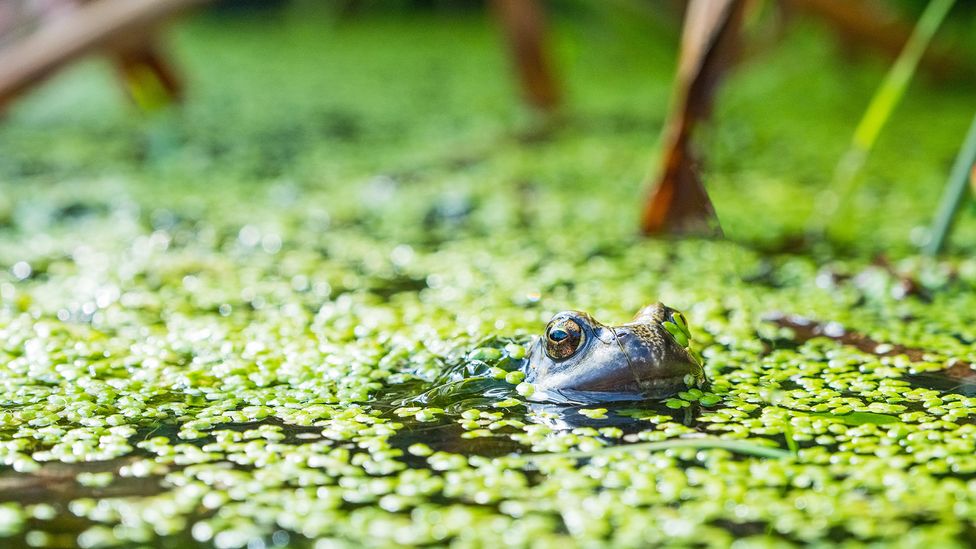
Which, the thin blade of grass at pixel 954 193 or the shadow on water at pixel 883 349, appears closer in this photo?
the shadow on water at pixel 883 349

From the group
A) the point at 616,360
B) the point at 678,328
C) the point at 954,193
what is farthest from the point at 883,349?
the point at 616,360

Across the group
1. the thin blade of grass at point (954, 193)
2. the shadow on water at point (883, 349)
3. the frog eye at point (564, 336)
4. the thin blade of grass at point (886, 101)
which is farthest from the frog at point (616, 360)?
the thin blade of grass at point (886, 101)

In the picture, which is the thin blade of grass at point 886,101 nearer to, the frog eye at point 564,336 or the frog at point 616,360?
the frog at point 616,360

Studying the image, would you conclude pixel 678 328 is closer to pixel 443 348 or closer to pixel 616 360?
pixel 616 360

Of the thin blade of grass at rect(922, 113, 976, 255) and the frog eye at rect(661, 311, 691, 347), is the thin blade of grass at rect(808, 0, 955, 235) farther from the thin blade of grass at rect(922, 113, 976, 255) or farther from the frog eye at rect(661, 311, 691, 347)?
the frog eye at rect(661, 311, 691, 347)

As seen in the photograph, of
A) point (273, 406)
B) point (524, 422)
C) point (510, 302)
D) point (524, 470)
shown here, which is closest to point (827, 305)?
point (510, 302)
